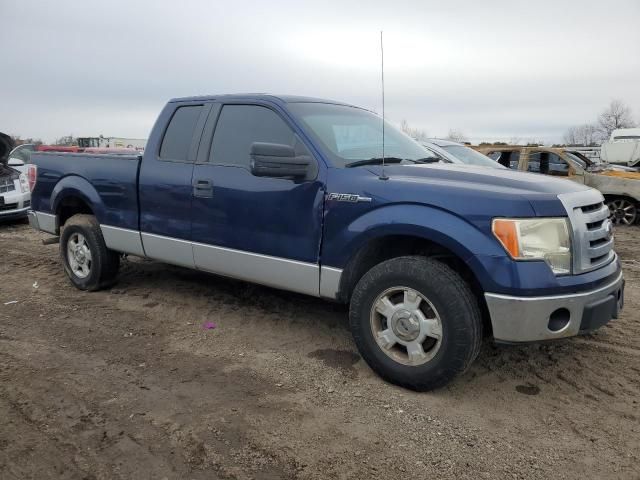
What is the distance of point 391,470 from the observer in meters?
2.54

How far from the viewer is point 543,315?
2.96 metres

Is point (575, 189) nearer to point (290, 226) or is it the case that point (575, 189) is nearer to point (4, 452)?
point (290, 226)

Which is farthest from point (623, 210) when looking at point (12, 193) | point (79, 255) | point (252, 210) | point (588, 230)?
point (12, 193)

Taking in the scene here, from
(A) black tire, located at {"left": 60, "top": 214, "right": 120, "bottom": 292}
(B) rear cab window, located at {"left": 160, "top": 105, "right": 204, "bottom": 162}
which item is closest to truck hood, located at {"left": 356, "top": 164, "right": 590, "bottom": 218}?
(B) rear cab window, located at {"left": 160, "top": 105, "right": 204, "bottom": 162}

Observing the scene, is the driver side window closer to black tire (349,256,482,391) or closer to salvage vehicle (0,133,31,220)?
black tire (349,256,482,391)

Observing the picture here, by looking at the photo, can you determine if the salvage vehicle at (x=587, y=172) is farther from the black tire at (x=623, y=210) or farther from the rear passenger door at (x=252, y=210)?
the rear passenger door at (x=252, y=210)

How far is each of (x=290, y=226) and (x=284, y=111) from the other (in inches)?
36.6

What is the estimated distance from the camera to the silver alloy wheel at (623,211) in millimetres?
10555

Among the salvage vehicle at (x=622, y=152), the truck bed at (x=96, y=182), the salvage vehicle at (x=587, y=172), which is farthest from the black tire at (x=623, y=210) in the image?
the truck bed at (x=96, y=182)

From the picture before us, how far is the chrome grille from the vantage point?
3.04 metres

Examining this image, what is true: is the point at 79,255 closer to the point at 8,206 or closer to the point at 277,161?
the point at 277,161

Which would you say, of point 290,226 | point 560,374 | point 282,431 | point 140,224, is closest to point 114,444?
point 282,431

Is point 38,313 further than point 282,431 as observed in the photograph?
Yes

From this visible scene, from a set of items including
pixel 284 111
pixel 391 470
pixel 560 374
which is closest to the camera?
pixel 391 470
